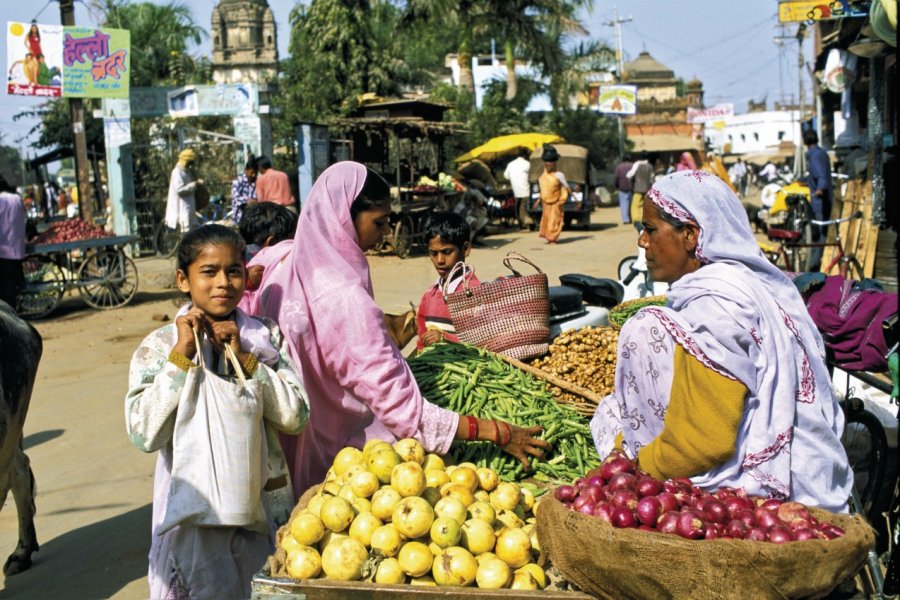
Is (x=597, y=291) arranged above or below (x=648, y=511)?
above

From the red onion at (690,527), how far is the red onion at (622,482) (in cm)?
22

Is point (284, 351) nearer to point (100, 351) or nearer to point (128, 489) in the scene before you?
point (128, 489)

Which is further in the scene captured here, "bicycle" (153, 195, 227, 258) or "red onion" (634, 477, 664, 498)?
"bicycle" (153, 195, 227, 258)

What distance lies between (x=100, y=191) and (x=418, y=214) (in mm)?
10546

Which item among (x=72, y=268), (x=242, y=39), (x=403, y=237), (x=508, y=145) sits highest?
(x=242, y=39)

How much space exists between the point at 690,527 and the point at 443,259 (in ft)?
9.50

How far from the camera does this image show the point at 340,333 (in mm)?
3174

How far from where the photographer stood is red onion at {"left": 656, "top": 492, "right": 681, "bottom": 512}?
7.64 feet

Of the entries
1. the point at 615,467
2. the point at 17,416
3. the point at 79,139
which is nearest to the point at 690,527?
the point at 615,467

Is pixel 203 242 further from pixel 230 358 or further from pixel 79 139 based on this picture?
pixel 79 139

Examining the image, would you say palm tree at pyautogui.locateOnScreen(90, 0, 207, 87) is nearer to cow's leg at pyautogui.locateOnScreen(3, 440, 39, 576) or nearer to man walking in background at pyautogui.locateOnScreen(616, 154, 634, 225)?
man walking in background at pyautogui.locateOnScreen(616, 154, 634, 225)

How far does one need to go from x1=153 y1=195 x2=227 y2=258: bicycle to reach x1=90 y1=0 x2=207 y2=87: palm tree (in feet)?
41.0

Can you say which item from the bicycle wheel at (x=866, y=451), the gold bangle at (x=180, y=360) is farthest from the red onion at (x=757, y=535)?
the bicycle wheel at (x=866, y=451)

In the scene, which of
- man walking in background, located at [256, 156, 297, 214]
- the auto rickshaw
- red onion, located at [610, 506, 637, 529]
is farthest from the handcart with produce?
the auto rickshaw
